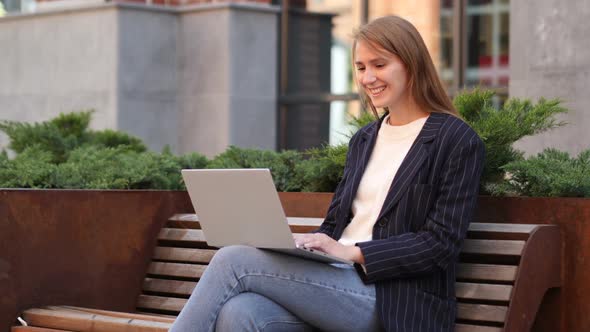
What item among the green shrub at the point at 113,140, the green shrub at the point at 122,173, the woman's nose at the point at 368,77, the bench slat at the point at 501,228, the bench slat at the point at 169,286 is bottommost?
the bench slat at the point at 169,286

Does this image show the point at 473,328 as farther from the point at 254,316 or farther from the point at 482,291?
the point at 254,316

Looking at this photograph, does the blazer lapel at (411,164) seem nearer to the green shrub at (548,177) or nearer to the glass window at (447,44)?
the green shrub at (548,177)

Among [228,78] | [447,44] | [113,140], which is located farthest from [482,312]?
[228,78]

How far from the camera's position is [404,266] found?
12.8 feet

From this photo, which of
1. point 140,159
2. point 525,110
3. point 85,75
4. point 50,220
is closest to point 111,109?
point 85,75

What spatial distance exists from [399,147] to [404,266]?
51cm

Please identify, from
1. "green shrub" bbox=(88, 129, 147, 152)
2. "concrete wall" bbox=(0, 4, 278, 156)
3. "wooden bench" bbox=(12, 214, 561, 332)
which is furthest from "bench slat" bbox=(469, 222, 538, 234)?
"concrete wall" bbox=(0, 4, 278, 156)

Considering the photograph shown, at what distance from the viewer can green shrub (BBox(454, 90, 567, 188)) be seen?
4.63 metres

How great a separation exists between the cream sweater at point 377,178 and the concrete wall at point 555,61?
3267 mm

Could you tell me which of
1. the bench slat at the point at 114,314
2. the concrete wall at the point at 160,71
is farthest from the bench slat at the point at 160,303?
the concrete wall at the point at 160,71

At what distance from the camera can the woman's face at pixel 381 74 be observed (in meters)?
4.12

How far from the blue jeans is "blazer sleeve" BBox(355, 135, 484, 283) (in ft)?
0.37

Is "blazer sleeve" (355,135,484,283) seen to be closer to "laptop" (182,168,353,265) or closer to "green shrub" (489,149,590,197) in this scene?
"laptop" (182,168,353,265)

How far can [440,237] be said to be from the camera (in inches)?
154
